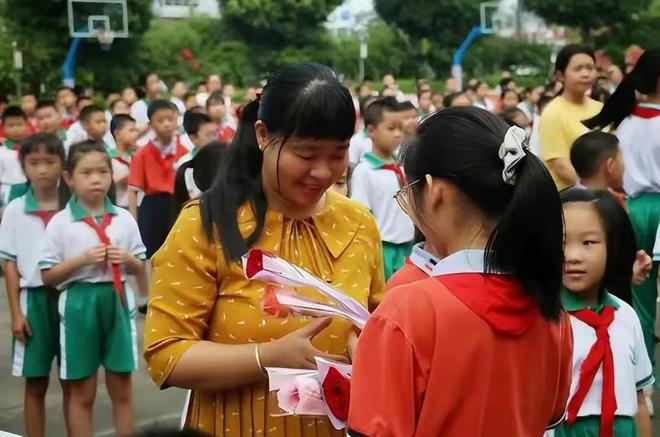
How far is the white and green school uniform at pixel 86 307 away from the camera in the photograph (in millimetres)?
3988

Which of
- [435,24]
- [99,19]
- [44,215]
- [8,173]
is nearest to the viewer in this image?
[44,215]

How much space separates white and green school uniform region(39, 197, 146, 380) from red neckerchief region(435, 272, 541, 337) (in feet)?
8.62

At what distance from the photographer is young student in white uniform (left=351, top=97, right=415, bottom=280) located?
559cm

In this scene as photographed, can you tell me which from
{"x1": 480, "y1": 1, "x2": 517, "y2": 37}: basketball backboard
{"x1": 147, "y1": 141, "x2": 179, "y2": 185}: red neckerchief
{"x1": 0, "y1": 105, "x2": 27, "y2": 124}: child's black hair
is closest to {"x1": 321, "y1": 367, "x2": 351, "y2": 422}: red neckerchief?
{"x1": 147, "y1": 141, "x2": 179, "y2": 185}: red neckerchief

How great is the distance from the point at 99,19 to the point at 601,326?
2655 cm

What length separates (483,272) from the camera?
165 cm

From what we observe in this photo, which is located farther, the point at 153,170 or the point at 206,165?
the point at 153,170

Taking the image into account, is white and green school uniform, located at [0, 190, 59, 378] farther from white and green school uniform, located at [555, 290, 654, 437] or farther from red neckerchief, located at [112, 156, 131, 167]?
red neckerchief, located at [112, 156, 131, 167]

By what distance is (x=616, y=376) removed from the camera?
267 centimetres

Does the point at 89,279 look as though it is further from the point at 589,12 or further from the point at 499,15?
the point at 499,15

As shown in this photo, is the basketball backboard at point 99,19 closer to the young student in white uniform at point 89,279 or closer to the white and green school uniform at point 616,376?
the young student in white uniform at point 89,279

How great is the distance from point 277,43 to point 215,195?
4113 centimetres

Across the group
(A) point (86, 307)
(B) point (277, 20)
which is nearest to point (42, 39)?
(B) point (277, 20)

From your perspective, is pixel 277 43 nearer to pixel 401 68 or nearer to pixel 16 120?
pixel 401 68
